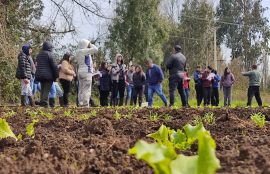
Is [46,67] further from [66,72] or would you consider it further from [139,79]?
[139,79]

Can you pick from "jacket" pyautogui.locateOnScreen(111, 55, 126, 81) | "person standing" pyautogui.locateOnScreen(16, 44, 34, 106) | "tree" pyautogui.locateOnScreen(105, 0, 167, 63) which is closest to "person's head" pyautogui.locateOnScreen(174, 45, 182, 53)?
"jacket" pyautogui.locateOnScreen(111, 55, 126, 81)

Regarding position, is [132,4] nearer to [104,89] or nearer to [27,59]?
[104,89]

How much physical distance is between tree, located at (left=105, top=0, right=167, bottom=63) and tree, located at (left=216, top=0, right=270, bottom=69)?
952 inches

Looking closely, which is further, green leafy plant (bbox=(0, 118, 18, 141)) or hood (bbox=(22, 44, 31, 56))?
hood (bbox=(22, 44, 31, 56))

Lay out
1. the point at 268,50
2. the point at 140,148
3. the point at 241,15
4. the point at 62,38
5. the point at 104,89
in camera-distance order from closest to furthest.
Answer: the point at 140,148, the point at 104,89, the point at 62,38, the point at 268,50, the point at 241,15

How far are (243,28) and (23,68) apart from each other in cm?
5861

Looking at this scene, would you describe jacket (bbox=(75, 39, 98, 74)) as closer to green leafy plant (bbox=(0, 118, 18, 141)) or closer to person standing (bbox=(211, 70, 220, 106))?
person standing (bbox=(211, 70, 220, 106))

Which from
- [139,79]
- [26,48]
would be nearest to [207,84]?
[139,79]

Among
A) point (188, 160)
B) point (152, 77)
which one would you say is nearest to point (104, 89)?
point (152, 77)

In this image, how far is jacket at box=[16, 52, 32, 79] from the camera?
11.3 metres

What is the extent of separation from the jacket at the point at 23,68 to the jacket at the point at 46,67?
1.95 feet

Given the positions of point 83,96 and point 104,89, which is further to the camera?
point 104,89

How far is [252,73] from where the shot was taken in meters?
16.5

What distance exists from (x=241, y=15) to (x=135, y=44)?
30.8m
